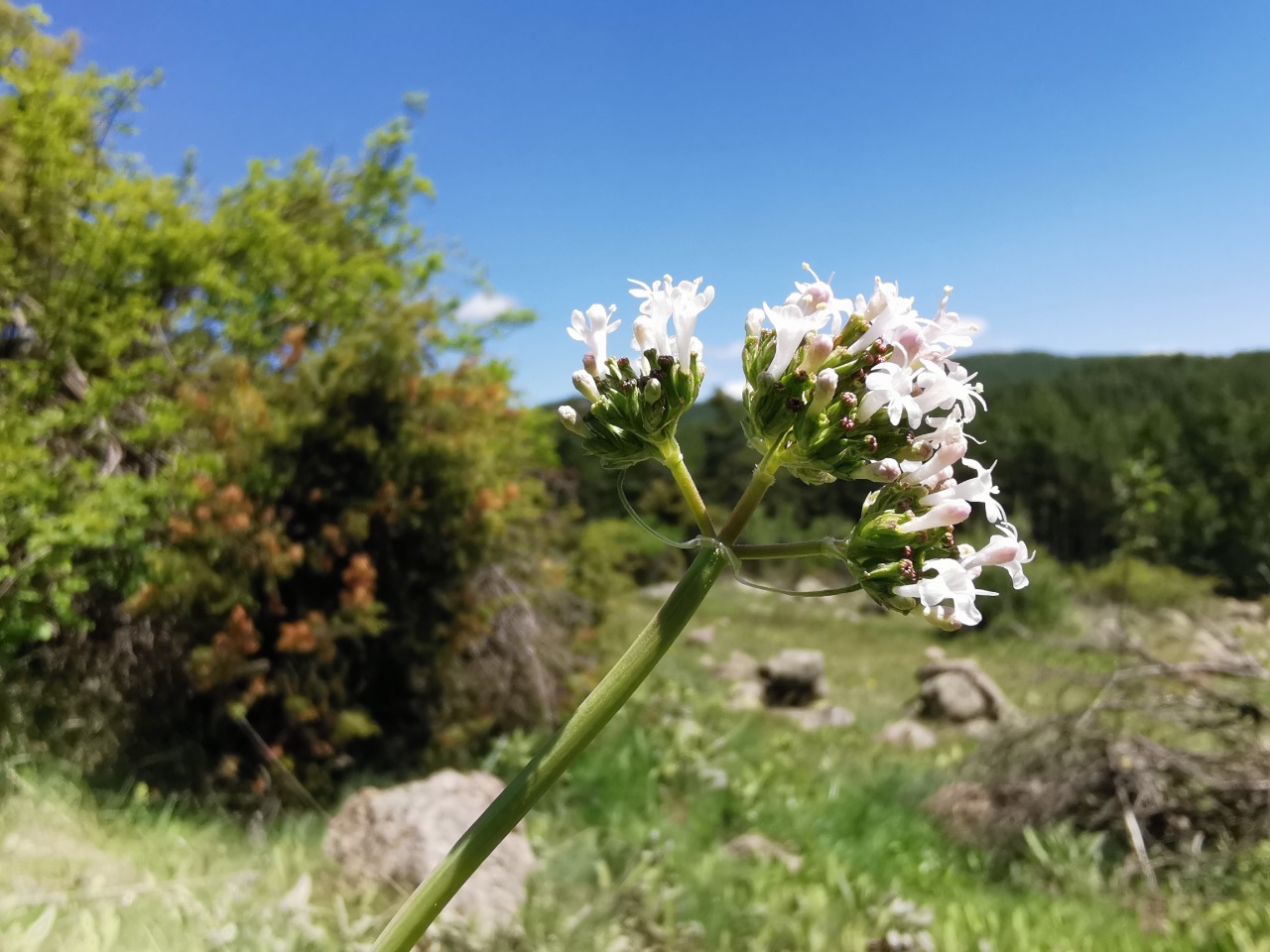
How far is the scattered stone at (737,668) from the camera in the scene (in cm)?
1435

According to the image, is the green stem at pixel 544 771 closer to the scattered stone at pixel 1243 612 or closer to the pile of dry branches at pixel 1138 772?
the pile of dry branches at pixel 1138 772

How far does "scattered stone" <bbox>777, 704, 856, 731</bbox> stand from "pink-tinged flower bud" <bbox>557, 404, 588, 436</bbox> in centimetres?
1056

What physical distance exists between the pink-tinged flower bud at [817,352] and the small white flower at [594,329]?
0.36m

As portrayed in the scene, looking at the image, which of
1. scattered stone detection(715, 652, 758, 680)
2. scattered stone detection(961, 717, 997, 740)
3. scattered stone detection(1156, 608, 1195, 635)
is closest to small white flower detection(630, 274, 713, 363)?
scattered stone detection(961, 717, 997, 740)

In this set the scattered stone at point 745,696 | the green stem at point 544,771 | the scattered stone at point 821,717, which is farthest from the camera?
the scattered stone at point 745,696

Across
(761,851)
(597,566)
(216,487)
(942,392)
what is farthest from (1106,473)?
(942,392)

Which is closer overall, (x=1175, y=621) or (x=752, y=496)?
(x=752, y=496)

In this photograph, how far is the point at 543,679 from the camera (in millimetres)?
7590

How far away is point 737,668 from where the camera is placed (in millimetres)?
14781

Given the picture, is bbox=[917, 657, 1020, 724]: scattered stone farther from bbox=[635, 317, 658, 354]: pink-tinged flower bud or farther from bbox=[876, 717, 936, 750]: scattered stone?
bbox=[635, 317, 658, 354]: pink-tinged flower bud

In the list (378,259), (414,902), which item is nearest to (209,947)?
(414,902)

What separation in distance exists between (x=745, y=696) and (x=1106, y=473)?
92.8 feet

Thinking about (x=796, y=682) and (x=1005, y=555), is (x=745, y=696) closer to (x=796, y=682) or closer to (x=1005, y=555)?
(x=796, y=682)

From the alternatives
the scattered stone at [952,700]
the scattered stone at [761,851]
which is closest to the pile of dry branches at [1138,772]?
the scattered stone at [761,851]
